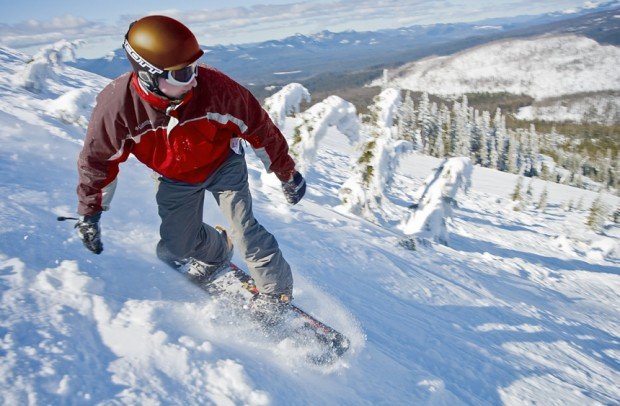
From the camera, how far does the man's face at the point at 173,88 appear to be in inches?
99.3

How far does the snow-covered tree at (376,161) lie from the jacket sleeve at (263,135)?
32.3ft

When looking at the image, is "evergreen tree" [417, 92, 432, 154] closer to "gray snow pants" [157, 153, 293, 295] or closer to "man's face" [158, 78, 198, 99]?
"gray snow pants" [157, 153, 293, 295]

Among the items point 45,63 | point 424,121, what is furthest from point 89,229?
point 424,121

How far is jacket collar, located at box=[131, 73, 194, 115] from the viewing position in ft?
8.50

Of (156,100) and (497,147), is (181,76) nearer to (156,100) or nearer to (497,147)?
(156,100)

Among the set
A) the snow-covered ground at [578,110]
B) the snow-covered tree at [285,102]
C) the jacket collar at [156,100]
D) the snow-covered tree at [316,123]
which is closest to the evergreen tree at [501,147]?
the snow-covered tree at [316,123]

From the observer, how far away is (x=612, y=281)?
48.4 feet

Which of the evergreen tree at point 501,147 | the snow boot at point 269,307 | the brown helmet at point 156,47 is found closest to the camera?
the brown helmet at point 156,47

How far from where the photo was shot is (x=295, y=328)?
11.5 feet

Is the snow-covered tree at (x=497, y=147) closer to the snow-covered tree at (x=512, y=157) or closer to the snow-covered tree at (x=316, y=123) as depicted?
the snow-covered tree at (x=512, y=157)

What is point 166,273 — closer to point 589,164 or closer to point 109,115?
point 109,115

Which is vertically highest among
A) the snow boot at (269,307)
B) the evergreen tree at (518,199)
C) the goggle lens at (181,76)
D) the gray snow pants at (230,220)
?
the goggle lens at (181,76)

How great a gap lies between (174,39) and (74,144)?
5.29m

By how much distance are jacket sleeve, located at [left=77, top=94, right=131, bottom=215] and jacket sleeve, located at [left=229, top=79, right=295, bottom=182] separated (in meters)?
0.83
